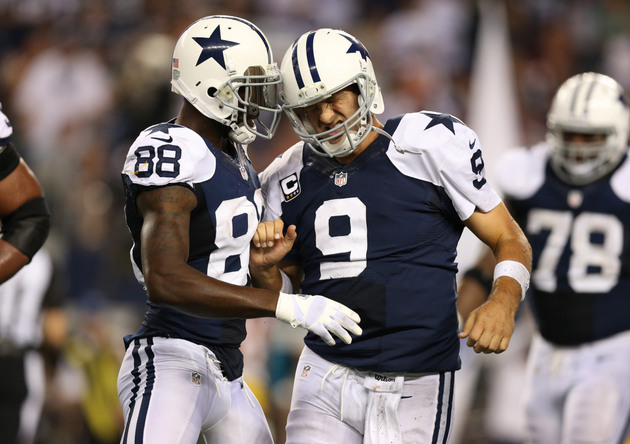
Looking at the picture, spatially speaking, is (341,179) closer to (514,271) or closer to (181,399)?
(514,271)

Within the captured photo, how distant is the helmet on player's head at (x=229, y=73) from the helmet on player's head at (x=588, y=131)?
1.78m

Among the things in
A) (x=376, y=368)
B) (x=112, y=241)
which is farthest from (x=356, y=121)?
(x=112, y=241)

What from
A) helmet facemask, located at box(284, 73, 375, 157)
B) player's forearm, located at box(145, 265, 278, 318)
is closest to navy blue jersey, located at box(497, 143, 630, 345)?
helmet facemask, located at box(284, 73, 375, 157)

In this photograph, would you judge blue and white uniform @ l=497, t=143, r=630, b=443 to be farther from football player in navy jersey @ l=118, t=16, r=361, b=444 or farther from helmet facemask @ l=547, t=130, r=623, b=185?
football player in navy jersey @ l=118, t=16, r=361, b=444

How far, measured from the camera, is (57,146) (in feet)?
24.8

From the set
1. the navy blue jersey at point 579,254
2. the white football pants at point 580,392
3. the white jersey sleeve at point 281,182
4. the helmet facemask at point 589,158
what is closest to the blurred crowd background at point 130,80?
the white football pants at point 580,392

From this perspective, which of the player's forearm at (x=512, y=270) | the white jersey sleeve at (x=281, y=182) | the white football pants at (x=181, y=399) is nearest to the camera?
the white football pants at (x=181, y=399)

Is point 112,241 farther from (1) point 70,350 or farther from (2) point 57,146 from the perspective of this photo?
(2) point 57,146

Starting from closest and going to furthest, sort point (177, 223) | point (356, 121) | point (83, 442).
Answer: point (177, 223) → point (356, 121) → point (83, 442)

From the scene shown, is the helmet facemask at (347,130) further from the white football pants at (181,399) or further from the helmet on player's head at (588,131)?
the helmet on player's head at (588,131)

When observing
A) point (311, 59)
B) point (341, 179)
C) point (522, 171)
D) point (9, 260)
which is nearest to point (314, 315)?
point (341, 179)

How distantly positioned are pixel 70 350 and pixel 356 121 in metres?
4.05

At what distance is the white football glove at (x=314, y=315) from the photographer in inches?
104

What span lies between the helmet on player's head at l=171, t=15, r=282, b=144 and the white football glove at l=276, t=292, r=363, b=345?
0.68m
